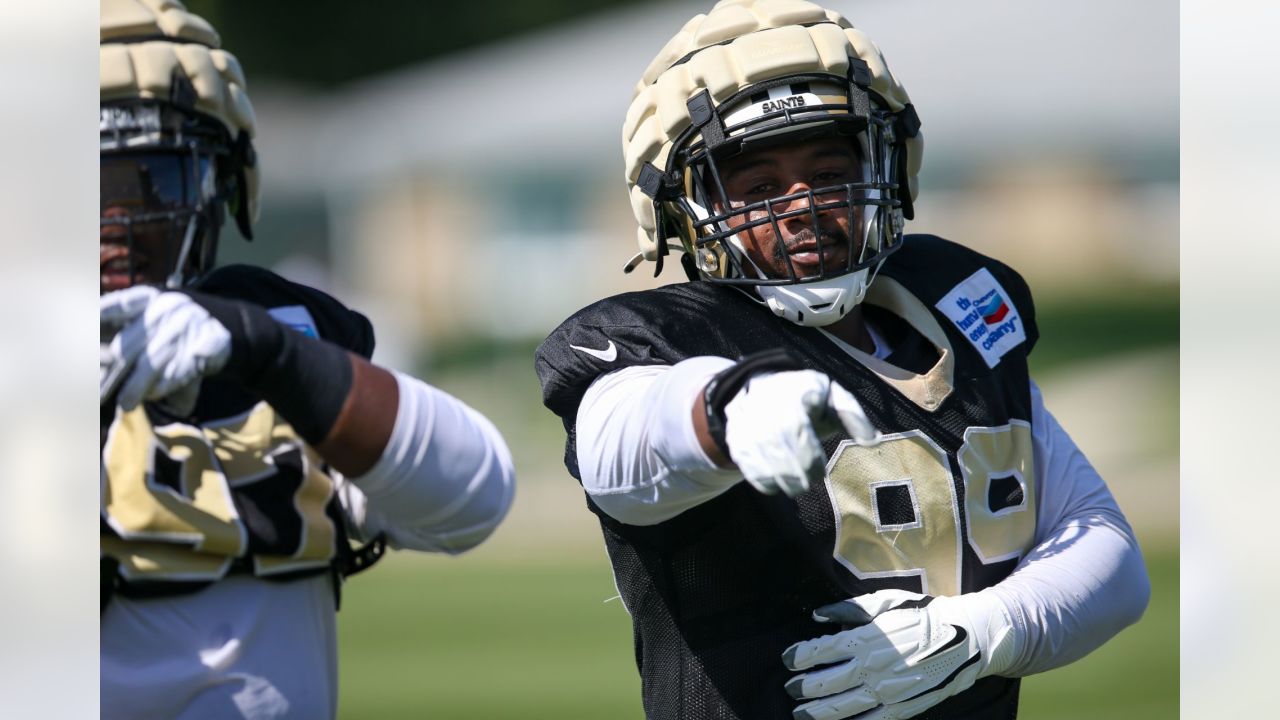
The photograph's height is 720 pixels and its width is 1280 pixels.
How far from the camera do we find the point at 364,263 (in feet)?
Answer: 21.4

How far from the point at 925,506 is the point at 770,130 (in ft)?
1.52

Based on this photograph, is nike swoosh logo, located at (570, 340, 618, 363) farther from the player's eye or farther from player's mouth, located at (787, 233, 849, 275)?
the player's eye

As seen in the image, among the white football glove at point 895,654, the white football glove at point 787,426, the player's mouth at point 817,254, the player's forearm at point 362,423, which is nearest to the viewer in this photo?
the white football glove at point 787,426

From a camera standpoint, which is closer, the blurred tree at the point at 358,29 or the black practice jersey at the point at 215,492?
the black practice jersey at the point at 215,492

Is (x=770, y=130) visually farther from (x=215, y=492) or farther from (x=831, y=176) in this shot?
(x=215, y=492)

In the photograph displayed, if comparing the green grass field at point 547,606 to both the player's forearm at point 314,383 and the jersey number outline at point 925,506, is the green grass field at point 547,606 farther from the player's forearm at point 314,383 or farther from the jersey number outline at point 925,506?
the player's forearm at point 314,383

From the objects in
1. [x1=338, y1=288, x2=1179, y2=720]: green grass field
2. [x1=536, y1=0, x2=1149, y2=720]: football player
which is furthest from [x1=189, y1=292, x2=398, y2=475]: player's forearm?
[x1=338, y1=288, x2=1179, y2=720]: green grass field

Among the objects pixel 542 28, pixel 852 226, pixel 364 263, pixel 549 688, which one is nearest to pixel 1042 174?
pixel 542 28

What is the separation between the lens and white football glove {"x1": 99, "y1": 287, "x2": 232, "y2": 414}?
3.57 feet

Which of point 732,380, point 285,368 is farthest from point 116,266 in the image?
point 732,380

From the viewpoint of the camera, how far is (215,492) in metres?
1.41

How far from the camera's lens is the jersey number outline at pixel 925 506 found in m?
1.41

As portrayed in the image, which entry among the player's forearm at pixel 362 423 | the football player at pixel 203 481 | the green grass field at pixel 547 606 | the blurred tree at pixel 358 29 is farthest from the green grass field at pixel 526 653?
the player's forearm at pixel 362 423

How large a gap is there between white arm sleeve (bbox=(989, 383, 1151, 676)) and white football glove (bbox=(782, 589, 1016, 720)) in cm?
5
